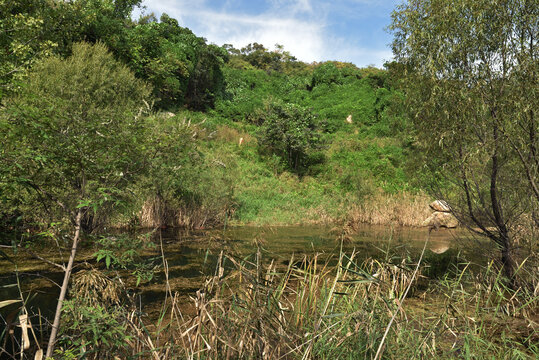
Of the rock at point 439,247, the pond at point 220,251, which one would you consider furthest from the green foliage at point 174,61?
the rock at point 439,247

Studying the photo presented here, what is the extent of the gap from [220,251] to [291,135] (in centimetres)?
2154

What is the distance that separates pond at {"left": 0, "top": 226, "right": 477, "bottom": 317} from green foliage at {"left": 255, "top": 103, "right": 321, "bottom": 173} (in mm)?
10266

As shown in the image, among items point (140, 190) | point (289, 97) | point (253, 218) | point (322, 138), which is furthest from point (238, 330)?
point (289, 97)

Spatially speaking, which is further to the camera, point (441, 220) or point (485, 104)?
point (441, 220)

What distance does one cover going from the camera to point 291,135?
26.8 meters

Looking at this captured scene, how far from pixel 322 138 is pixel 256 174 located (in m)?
6.76

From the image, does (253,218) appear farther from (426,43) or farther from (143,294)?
(426,43)

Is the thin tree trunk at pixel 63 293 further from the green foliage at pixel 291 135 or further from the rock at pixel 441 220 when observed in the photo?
the green foliage at pixel 291 135

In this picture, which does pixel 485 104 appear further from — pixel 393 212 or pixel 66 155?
pixel 393 212

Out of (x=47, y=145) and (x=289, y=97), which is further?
(x=289, y=97)

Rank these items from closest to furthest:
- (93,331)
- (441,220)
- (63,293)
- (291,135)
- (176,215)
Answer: (93,331) < (63,293) < (176,215) < (441,220) < (291,135)

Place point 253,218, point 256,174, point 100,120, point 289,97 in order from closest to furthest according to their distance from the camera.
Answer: point 100,120 < point 253,218 < point 256,174 < point 289,97

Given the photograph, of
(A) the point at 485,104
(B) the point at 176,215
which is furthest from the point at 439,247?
(B) the point at 176,215

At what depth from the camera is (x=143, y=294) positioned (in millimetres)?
7258
